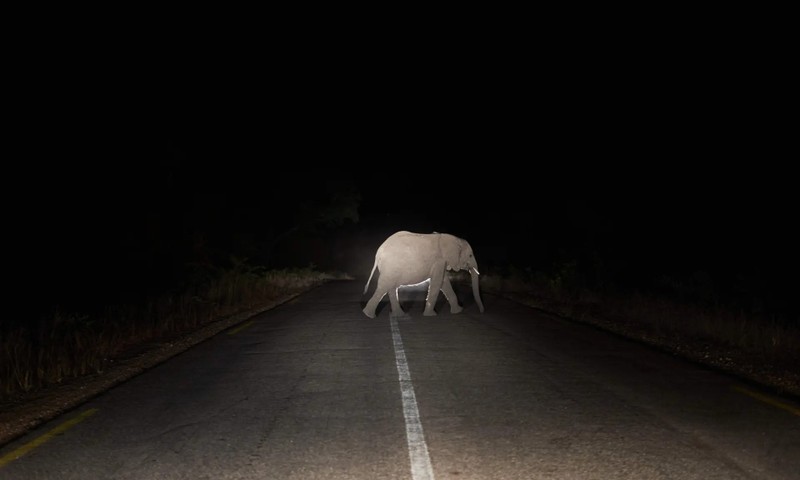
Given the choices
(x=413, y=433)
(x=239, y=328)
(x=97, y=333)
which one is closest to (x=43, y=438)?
(x=413, y=433)

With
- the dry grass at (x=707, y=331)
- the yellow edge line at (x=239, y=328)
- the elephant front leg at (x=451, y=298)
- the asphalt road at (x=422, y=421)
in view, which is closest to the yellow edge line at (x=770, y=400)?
the asphalt road at (x=422, y=421)

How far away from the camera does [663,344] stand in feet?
37.7

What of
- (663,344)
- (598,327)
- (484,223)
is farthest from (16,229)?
(484,223)

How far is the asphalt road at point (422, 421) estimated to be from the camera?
486cm

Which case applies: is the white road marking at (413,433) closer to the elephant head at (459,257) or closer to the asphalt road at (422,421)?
the asphalt road at (422,421)

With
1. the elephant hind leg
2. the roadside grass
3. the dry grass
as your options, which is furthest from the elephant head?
the roadside grass

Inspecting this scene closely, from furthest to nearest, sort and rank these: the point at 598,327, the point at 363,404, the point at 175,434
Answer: the point at 598,327 → the point at 363,404 → the point at 175,434

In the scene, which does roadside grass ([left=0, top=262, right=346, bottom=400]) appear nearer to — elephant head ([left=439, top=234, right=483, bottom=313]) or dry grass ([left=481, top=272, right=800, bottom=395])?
elephant head ([left=439, top=234, right=483, bottom=313])

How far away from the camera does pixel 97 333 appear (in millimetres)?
12570

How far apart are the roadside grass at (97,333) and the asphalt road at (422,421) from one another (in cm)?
125

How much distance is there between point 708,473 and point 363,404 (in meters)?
3.22

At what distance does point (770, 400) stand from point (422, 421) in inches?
142

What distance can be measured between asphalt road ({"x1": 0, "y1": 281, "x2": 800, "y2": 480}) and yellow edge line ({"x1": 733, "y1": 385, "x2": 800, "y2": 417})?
2cm

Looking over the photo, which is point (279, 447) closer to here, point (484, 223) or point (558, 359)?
point (558, 359)
